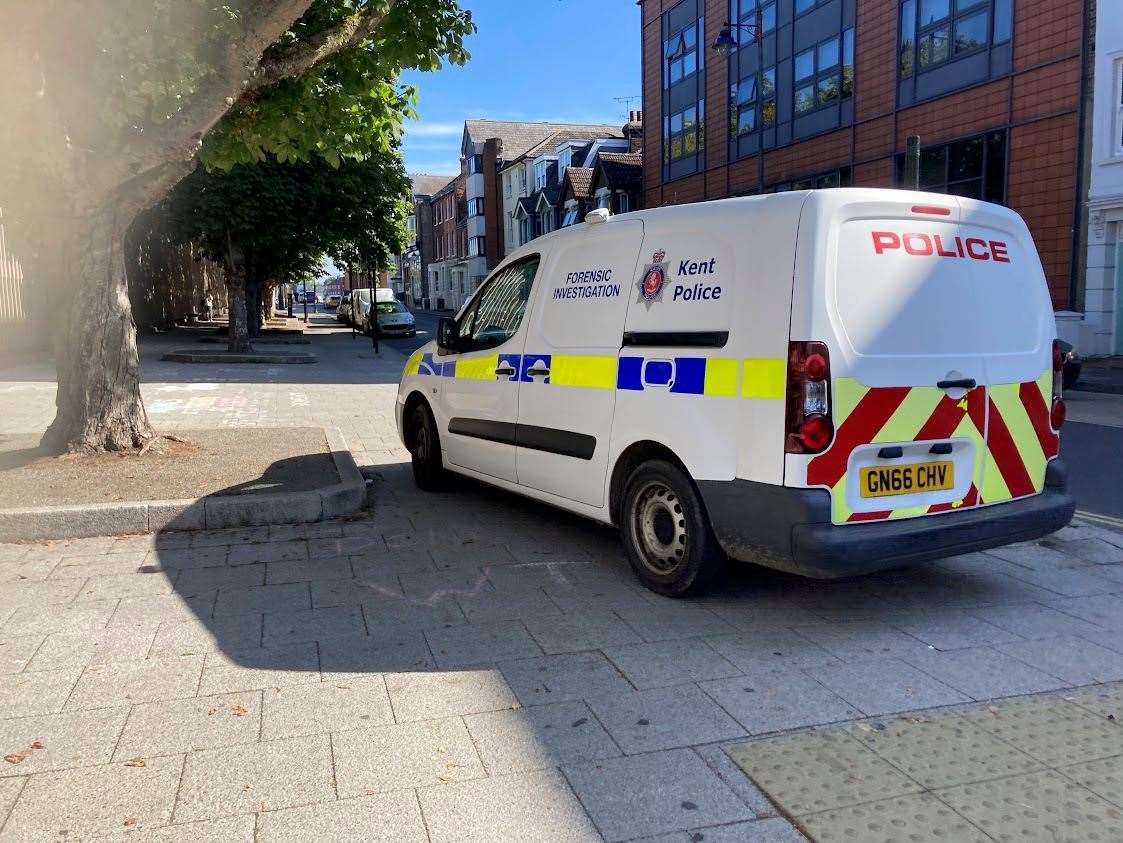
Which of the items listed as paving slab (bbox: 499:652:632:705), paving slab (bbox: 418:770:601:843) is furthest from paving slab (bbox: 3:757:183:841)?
paving slab (bbox: 499:652:632:705)

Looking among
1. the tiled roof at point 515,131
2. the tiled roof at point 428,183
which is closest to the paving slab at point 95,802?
the tiled roof at point 515,131

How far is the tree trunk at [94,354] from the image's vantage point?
758 centimetres

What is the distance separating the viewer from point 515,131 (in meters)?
75.6

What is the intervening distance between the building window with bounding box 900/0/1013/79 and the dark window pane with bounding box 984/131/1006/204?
Result: 7.00ft

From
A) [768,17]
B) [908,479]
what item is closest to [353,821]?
[908,479]

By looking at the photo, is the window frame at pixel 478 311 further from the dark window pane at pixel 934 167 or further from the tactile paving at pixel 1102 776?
the dark window pane at pixel 934 167

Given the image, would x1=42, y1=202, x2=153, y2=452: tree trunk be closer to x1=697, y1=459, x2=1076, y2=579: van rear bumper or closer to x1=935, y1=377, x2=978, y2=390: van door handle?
x1=697, y1=459, x2=1076, y2=579: van rear bumper

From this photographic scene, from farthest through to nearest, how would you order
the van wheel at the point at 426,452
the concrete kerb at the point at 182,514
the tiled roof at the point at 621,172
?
the tiled roof at the point at 621,172 → the van wheel at the point at 426,452 → the concrete kerb at the point at 182,514

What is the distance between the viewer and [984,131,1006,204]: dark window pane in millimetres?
21469

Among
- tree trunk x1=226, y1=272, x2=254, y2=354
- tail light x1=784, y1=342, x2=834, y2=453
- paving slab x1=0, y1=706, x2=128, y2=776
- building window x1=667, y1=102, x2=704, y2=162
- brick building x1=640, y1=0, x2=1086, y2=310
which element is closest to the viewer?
paving slab x1=0, y1=706, x2=128, y2=776

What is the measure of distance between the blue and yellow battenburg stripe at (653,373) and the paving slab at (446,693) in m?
1.66

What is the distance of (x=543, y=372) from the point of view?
5.76 m

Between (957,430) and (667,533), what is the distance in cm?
151

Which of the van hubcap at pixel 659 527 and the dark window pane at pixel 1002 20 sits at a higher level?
the dark window pane at pixel 1002 20
